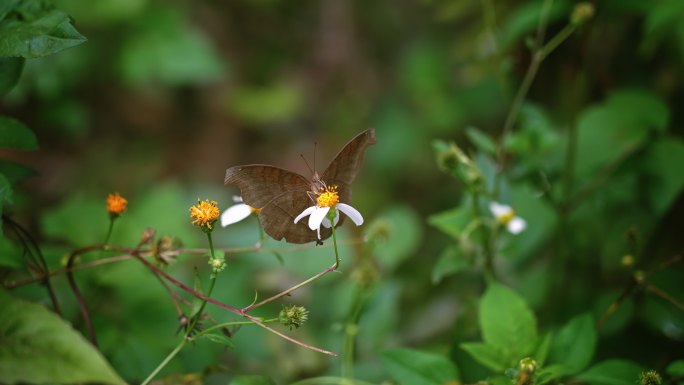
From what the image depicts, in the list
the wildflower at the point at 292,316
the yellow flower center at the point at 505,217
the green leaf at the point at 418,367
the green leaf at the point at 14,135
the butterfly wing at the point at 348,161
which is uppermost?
the green leaf at the point at 14,135

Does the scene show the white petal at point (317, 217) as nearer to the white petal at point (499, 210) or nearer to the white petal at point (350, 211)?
the white petal at point (350, 211)

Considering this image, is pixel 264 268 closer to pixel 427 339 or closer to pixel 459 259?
pixel 427 339

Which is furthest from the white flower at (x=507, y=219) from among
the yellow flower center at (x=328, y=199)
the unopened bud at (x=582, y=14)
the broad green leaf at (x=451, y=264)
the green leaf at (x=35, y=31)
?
the green leaf at (x=35, y=31)

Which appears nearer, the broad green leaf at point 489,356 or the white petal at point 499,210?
the broad green leaf at point 489,356

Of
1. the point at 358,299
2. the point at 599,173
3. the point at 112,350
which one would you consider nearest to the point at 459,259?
the point at 358,299

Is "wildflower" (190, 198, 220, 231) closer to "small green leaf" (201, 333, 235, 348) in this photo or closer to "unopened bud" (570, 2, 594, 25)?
"small green leaf" (201, 333, 235, 348)

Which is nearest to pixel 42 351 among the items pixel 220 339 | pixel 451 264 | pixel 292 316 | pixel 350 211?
pixel 220 339

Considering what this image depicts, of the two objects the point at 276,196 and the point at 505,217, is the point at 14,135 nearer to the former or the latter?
the point at 276,196

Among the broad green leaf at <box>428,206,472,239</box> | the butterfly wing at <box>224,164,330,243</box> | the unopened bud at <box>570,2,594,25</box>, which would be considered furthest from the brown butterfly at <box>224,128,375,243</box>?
the unopened bud at <box>570,2,594,25</box>
